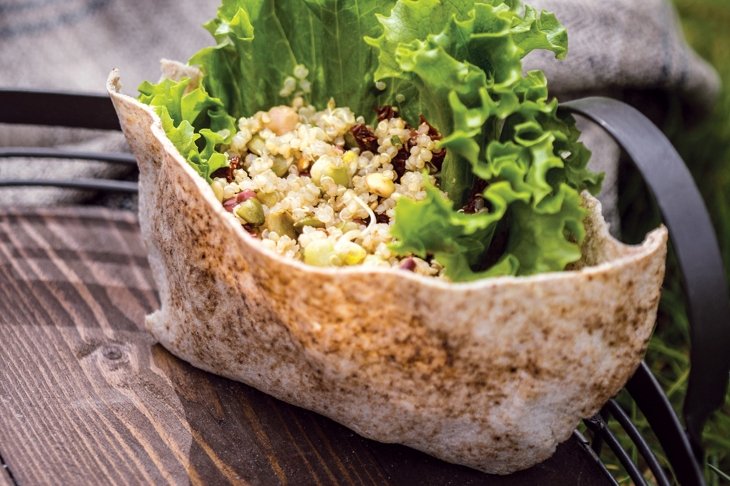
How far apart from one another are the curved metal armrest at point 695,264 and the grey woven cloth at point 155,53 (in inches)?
32.9

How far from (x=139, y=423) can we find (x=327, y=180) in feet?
1.30

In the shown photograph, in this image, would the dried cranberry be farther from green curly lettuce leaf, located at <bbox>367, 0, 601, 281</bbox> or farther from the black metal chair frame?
the black metal chair frame

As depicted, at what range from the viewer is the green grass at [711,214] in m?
1.51

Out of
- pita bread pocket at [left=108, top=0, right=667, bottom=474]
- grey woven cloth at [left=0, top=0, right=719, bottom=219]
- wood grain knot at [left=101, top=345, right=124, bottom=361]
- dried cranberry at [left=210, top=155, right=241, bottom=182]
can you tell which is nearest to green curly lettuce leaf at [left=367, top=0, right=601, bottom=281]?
pita bread pocket at [left=108, top=0, right=667, bottom=474]

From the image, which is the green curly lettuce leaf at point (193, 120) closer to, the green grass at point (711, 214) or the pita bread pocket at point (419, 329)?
the pita bread pocket at point (419, 329)

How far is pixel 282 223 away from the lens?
38.3 inches

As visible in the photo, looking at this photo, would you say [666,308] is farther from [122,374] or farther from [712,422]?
[122,374]

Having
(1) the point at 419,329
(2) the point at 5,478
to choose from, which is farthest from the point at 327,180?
(2) the point at 5,478

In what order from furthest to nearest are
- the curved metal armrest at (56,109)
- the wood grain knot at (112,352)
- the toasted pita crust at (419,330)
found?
the curved metal armrest at (56,109), the wood grain knot at (112,352), the toasted pita crust at (419,330)

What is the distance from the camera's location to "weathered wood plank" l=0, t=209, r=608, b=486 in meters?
1.00

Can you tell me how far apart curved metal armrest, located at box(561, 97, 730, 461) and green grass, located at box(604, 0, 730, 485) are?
525 millimetres

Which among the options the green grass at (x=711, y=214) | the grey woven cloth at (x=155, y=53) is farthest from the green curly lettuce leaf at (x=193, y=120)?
the green grass at (x=711, y=214)

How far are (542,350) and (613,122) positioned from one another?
266 millimetres

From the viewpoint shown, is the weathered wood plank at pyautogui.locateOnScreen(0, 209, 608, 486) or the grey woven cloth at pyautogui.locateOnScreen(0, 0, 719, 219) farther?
the grey woven cloth at pyautogui.locateOnScreen(0, 0, 719, 219)
